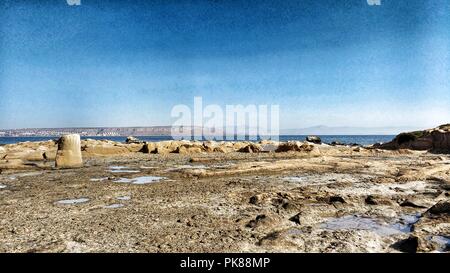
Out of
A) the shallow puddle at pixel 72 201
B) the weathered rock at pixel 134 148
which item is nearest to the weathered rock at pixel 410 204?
the shallow puddle at pixel 72 201

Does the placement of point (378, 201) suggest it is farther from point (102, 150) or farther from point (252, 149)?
point (102, 150)

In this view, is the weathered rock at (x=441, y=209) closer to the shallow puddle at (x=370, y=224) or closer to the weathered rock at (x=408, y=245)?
the shallow puddle at (x=370, y=224)

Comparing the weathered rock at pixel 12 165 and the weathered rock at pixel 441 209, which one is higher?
the weathered rock at pixel 441 209

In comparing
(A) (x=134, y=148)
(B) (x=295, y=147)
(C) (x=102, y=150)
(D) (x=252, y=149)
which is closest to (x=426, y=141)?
(B) (x=295, y=147)

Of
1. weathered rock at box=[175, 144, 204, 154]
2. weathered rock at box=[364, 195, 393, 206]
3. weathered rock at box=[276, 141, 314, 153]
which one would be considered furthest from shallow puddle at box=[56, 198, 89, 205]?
weathered rock at box=[276, 141, 314, 153]

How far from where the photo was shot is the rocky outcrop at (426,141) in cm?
3178

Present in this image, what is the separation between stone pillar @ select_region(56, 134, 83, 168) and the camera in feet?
62.2

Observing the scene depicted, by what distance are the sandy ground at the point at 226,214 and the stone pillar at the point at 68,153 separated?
4.86 meters

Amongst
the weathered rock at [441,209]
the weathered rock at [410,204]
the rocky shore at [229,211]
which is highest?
the weathered rock at [441,209]

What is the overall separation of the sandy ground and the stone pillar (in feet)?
15.9

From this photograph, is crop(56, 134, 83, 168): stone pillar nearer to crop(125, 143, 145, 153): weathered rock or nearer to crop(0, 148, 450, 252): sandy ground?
crop(0, 148, 450, 252): sandy ground

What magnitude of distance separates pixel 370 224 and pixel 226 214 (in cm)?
303

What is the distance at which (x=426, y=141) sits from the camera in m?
33.5
